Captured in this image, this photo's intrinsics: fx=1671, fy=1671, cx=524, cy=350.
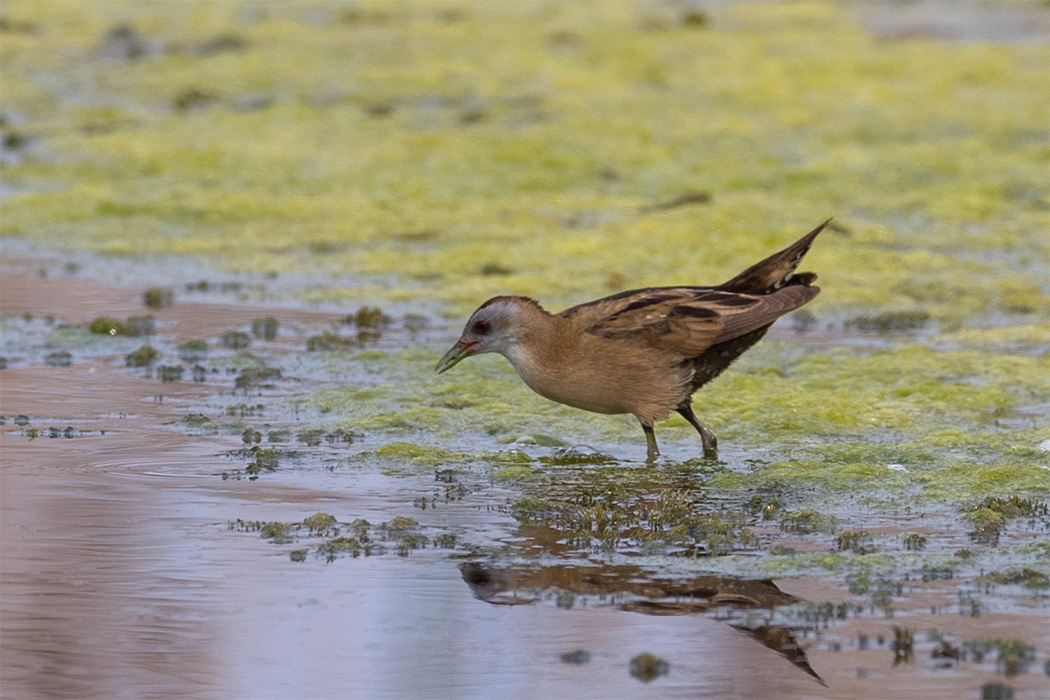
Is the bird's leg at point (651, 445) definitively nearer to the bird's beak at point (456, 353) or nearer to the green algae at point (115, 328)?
the bird's beak at point (456, 353)

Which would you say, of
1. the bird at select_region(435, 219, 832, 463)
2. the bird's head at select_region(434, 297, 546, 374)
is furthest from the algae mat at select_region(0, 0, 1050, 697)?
the bird's head at select_region(434, 297, 546, 374)

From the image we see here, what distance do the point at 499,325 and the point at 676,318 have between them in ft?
2.40

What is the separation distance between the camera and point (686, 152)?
1409 cm

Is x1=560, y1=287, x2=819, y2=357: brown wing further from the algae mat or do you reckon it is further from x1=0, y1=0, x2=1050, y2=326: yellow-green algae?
x1=0, y1=0, x2=1050, y2=326: yellow-green algae

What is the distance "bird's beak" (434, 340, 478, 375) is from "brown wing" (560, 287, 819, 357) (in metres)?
0.44

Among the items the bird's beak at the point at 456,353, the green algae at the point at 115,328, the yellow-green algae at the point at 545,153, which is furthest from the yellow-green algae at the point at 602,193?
the green algae at the point at 115,328

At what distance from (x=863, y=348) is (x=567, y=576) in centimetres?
427

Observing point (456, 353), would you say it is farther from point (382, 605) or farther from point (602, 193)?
point (602, 193)

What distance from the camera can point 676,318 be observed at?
688cm

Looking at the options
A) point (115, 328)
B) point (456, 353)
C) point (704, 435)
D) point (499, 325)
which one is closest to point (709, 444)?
point (704, 435)

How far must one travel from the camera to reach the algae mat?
202 inches

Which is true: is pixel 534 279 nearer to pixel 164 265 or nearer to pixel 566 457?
pixel 164 265

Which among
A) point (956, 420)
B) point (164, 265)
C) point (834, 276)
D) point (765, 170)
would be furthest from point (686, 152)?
point (956, 420)

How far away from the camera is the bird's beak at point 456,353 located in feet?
23.2
